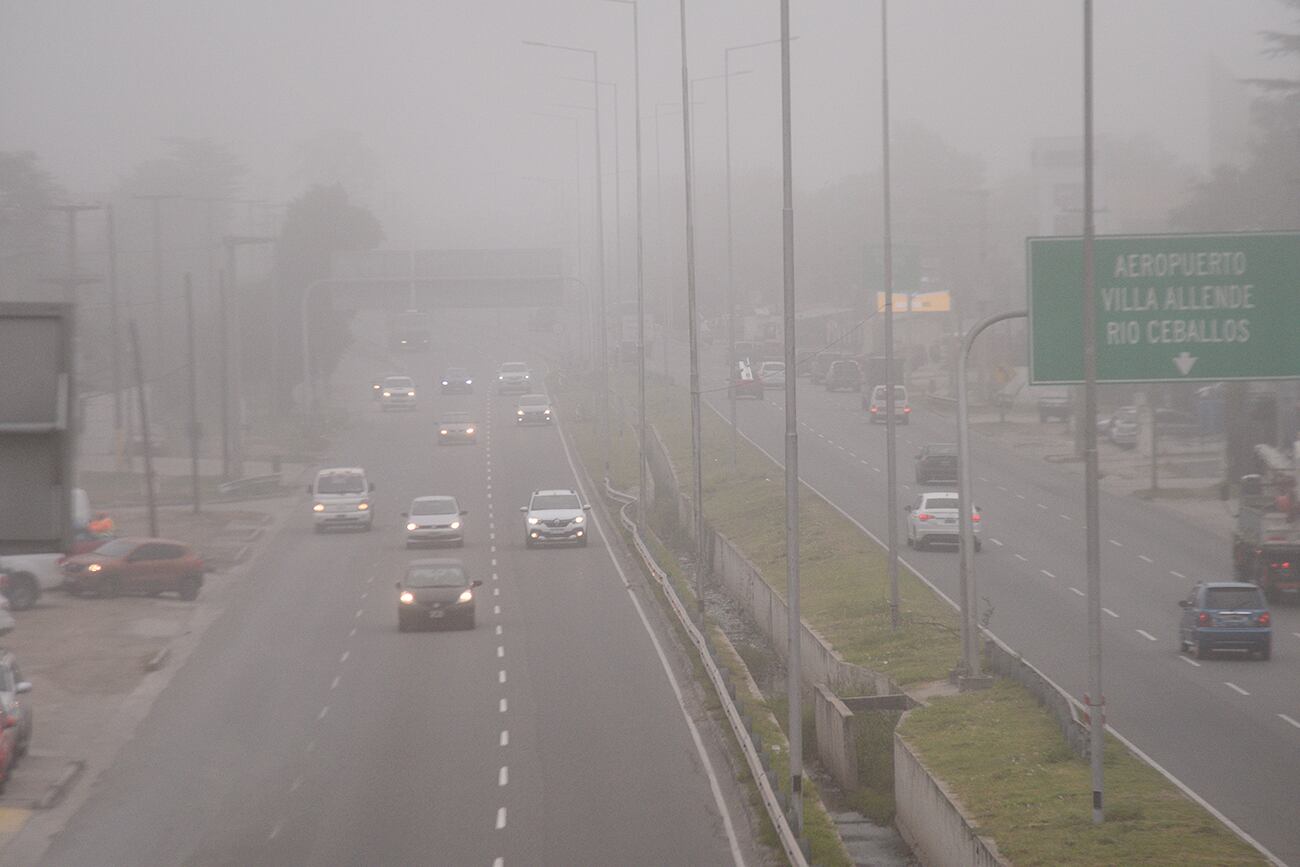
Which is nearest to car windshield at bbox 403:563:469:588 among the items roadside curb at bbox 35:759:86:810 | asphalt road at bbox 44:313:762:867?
asphalt road at bbox 44:313:762:867

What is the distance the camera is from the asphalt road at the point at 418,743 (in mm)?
18625

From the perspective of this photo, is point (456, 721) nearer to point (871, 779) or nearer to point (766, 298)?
point (871, 779)

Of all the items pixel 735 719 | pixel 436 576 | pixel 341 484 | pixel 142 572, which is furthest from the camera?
pixel 341 484

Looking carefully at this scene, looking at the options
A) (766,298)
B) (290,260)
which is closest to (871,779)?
(290,260)

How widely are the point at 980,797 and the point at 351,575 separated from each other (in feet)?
91.5

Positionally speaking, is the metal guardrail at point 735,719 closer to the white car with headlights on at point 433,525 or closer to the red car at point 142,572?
the white car with headlights on at point 433,525

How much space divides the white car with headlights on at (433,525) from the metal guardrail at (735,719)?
5.84 metres

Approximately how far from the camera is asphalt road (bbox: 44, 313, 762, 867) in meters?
18.6

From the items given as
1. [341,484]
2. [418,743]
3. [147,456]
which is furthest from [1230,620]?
[147,456]

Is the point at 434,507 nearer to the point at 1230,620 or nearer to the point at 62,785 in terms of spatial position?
the point at 1230,620

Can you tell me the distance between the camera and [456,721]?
84.3 feet

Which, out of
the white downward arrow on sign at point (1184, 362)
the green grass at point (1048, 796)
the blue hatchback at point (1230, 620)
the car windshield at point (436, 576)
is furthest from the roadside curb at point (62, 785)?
the blue hatchback at point (1230, 620)

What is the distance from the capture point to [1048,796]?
1794 centimetres

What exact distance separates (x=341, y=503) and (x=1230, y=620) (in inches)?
1173
